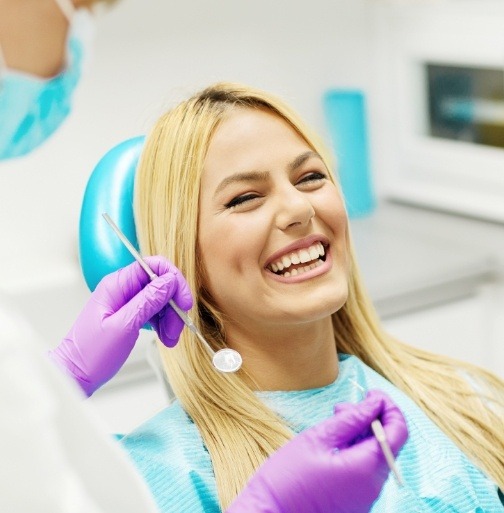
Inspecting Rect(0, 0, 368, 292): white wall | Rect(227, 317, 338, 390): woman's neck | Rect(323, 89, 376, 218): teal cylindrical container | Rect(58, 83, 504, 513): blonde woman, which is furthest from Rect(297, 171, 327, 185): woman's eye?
Rect(323, 89, 376, 218): teal cylindrical container

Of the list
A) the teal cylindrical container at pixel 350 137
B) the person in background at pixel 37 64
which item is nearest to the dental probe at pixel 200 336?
the person in background at pixel 37 64

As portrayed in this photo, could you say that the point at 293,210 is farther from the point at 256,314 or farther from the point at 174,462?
the point at 174,462

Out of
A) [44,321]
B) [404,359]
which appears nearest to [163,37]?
[44,321]

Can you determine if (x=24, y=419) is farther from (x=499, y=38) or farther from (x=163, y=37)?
(x=499, y=38)

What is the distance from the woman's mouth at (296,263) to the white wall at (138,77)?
1038 mm

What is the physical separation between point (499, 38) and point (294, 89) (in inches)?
25.5

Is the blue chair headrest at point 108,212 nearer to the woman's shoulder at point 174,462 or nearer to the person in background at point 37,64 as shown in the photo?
the woman's shoulder at point 174,462

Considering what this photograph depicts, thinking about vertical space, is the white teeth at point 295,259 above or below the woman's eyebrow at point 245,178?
below

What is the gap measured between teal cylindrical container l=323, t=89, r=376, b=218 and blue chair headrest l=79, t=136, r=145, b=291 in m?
1.42

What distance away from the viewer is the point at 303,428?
1537mm

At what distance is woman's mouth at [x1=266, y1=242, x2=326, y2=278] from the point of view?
1.52 meters

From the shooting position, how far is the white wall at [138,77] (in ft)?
8.40

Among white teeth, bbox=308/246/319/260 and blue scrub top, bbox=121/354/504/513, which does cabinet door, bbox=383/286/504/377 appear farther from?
white teeth, bbox=308/246/319/260

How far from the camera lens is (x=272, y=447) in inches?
57.6
